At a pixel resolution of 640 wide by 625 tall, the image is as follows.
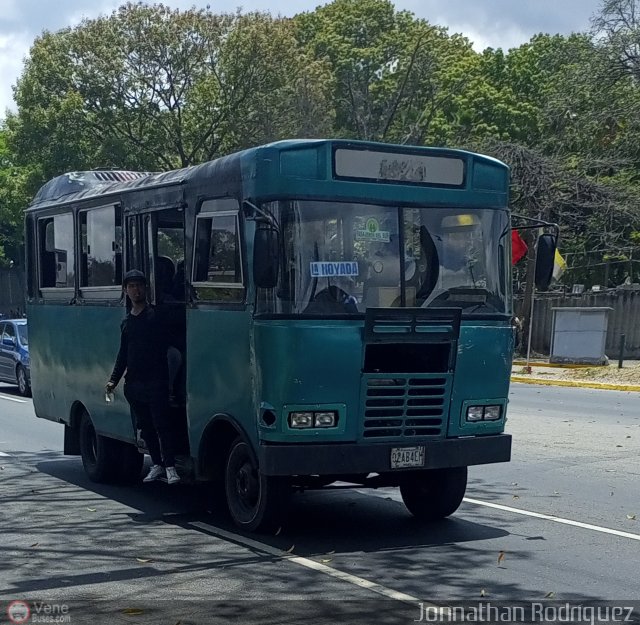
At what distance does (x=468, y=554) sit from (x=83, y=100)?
35.0 meters

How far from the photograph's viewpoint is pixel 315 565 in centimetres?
793

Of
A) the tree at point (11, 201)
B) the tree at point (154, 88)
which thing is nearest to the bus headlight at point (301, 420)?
the tree at point (154, 88)

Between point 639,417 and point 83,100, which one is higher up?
point 83,100

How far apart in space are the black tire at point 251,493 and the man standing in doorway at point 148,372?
2.78 feet

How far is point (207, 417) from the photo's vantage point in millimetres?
9422

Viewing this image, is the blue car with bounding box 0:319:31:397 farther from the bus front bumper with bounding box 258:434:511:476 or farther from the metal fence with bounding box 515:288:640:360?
the metal fence with bounding box 515:288:640:360

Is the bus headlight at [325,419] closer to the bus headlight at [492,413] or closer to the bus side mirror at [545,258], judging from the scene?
the bus headlight at [492,413]

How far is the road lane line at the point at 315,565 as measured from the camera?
7.05 meters

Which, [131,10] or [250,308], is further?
[131,10]

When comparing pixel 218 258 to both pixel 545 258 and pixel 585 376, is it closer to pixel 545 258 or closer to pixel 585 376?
pixel 545 258

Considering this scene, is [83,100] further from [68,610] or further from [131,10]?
[68,610]

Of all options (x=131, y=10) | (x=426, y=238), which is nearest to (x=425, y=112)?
(x=131, y=10)

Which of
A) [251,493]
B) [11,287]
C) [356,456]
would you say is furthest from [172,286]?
[11,287]

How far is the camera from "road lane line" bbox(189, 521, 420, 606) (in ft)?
23.1
